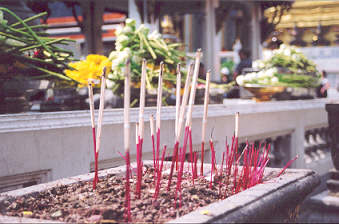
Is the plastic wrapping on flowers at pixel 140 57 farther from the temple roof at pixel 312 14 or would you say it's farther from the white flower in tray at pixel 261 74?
the temple roof at pixel 312 14

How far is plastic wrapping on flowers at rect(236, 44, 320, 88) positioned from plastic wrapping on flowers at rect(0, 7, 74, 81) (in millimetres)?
2972

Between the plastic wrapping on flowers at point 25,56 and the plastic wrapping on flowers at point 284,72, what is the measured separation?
297 centimetres

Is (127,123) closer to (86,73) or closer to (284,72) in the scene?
(86,73)

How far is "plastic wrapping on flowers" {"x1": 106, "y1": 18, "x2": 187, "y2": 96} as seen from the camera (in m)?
3.36

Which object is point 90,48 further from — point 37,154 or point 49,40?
point 37,154

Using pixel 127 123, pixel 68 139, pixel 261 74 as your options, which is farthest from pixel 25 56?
pixel 261 74

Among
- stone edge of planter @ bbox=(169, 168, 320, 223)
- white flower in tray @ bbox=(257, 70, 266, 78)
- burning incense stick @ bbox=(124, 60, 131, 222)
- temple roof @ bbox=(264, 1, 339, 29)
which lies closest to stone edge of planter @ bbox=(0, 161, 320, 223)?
stone edge of planter @ bbox=(169, 168, 320, 223)

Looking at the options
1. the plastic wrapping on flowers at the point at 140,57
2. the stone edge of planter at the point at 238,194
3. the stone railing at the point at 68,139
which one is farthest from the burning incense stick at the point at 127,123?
the plastic wrapping on flowers at the point at 140,57

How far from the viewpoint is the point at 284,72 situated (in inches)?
211

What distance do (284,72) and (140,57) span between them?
8.39 ft

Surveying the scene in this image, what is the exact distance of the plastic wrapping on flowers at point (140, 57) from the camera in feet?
11.0

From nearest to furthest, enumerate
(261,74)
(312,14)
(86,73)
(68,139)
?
1. (68,139)
2. (86,73)
3. (261,74)
4. (312,14)

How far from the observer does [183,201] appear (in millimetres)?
1450

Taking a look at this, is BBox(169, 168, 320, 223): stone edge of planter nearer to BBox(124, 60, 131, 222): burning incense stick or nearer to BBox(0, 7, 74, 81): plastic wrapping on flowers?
BBox(124, 60, 131, 222): burning incense stick
